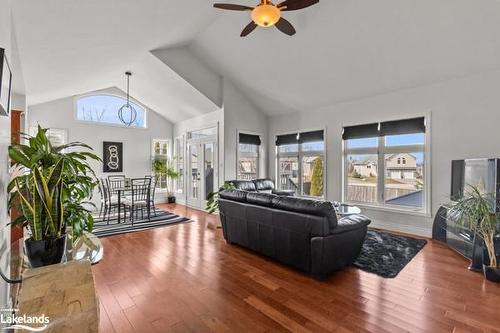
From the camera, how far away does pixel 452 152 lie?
14.0 ft

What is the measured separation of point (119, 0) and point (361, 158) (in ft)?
16.6

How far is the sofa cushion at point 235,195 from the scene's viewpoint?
3705 millimetres

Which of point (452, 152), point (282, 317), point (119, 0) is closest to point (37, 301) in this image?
point (282, 317)

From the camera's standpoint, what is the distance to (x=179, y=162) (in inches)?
329

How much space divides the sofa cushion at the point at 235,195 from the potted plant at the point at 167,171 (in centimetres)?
437

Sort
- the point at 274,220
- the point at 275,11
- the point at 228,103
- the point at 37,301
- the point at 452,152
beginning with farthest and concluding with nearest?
the point at 228,103
the point at 452,152
the point at 274,220
the point at 275,11
the point at 37,301

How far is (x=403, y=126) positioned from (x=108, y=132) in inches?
297

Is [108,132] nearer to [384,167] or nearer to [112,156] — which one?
Result: [112,156]

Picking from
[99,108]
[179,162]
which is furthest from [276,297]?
[99,108]

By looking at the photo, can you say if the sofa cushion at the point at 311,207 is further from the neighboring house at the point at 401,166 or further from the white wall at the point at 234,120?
the white wall at the point at 234,120

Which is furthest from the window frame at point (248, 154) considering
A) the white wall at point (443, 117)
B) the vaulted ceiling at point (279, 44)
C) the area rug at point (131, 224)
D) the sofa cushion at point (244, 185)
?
the white wall at point (443, 117)

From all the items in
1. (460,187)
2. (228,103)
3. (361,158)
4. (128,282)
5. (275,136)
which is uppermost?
(228,103)

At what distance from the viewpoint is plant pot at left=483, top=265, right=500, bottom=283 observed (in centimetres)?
279

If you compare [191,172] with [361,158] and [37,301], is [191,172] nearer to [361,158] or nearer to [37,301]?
[361,158]
